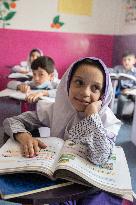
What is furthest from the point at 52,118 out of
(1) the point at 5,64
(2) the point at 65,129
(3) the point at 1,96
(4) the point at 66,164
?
(1) the point at 5,64

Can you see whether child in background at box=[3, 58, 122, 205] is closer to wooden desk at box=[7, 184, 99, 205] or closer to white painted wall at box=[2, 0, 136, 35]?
wooden desk at box=[7, 184, 99, 205]

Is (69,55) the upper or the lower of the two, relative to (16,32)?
lower

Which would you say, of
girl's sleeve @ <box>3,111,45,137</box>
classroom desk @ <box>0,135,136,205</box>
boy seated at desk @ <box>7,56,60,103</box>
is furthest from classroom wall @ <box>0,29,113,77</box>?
classroom desk @ <box>0,135,136,205</box>

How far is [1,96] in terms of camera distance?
5.85 feet

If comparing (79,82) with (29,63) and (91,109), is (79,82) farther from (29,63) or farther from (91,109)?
(29,63)

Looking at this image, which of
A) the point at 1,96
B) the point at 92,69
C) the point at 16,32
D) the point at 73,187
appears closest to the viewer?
the point at 73,187

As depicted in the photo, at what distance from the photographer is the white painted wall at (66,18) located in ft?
14.6

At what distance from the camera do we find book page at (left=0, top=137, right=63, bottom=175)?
2.37ft

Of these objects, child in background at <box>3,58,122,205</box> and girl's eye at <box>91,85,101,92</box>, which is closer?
child in background at <box>3,58,122,205</box>

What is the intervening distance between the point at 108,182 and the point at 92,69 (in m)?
0.43

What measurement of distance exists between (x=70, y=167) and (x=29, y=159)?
119mm

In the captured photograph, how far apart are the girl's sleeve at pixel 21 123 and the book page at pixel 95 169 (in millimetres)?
190

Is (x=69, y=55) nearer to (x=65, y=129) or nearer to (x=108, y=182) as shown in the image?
(x=65, y=129)

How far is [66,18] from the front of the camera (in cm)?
462
